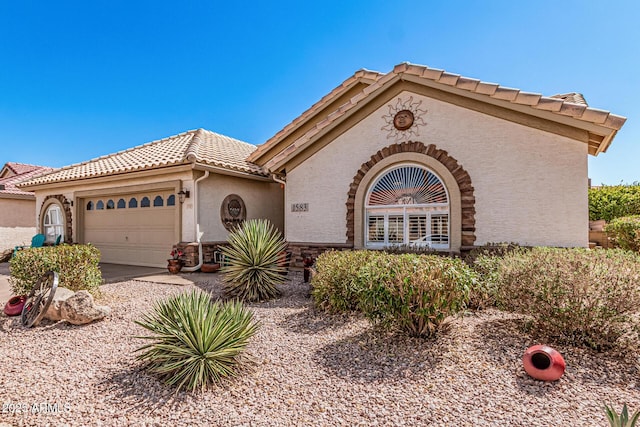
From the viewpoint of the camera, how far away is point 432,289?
4.55m

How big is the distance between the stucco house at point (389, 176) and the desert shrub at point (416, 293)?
187 inches

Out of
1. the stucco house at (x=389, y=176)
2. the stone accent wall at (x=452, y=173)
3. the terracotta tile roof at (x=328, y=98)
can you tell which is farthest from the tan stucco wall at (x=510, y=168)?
the terracotta tile roof at (x=328, y=98)

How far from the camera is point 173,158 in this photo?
467 inches

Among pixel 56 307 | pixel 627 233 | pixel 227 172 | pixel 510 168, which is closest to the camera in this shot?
pixel 56 307

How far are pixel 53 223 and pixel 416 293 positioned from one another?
18549 mm

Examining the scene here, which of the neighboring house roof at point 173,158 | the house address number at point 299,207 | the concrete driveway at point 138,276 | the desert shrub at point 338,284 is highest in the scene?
the neighboring house roof at point 173,158

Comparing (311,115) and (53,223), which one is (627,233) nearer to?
(311,115)

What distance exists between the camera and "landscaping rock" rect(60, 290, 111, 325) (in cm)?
585

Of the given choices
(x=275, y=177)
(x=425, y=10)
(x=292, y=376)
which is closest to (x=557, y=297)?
(x=292, y=376)

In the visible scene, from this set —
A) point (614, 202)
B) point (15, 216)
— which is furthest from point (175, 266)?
point (614, 202)

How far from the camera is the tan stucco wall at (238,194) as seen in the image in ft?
39.3

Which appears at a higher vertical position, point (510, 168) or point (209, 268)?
point (510, 168)

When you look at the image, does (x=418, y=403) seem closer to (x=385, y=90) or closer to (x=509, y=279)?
(x=509, y=279)

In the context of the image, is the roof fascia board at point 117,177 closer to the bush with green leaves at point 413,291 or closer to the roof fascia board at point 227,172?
the roof fascia board at point 227,172
